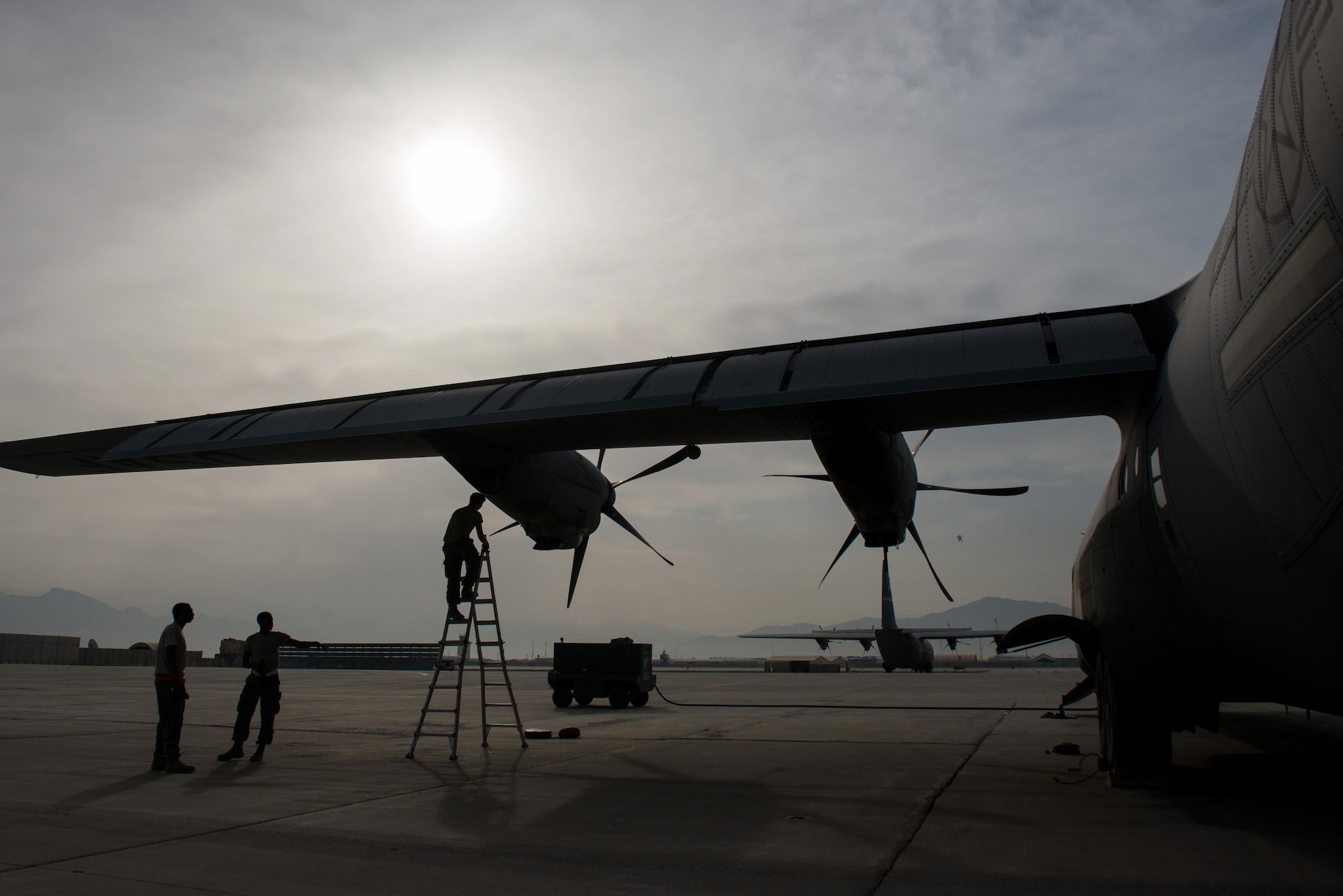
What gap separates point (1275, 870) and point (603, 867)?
3.96m

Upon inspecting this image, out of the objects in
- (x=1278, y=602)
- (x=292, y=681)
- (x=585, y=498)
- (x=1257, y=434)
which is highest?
(x=585, y=498)

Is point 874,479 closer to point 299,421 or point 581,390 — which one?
point 581,390

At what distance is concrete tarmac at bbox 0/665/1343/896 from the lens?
4.76 metres

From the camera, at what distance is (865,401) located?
24.1ft

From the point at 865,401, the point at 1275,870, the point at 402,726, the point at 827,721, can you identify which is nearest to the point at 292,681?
the point at 402,726

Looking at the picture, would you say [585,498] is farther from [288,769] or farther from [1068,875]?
[1068,875]

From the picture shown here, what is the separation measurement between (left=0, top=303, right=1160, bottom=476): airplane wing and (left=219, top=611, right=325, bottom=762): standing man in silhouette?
2.25 metres

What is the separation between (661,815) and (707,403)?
140 inches

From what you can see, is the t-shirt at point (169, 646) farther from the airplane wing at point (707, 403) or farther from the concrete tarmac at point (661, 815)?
the airplane wing at point (707, 403)

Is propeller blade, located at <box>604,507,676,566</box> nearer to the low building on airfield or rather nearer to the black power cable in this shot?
the black power cable

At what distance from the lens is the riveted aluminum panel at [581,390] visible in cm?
845

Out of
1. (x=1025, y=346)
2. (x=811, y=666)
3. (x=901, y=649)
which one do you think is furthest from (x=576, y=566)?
(x=811, y=666)

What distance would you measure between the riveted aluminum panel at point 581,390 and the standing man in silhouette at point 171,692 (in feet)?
15.0

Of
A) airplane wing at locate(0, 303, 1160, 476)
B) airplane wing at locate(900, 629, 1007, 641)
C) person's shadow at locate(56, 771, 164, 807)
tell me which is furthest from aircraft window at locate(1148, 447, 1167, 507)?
airplane wing at locate(900, 629, 1007, 641)
